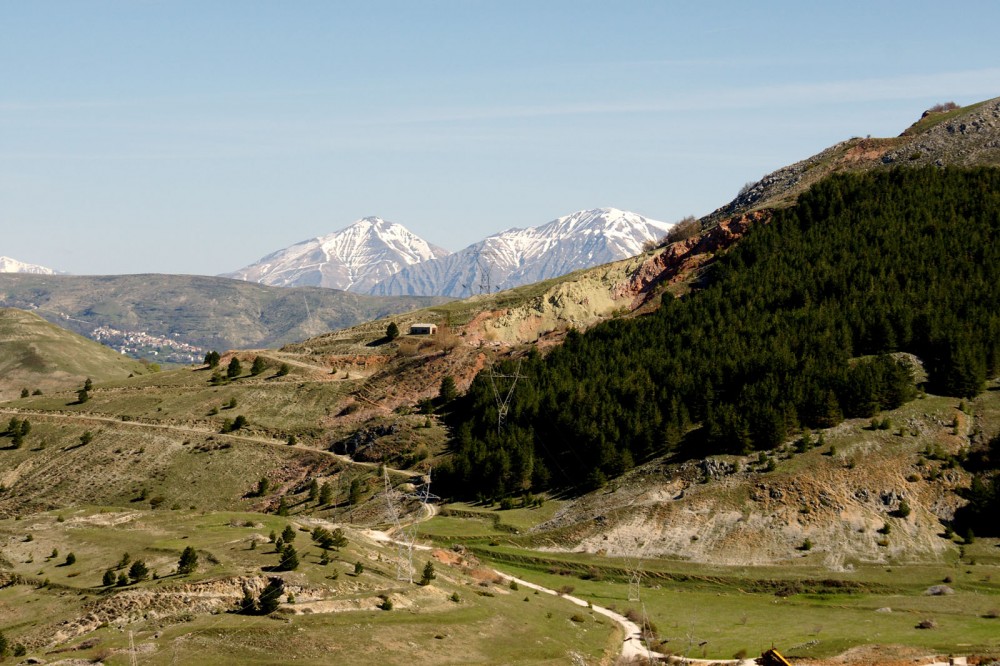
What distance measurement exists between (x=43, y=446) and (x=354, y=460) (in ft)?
178

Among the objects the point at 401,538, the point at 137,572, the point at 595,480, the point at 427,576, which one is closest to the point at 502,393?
the point at 595,480

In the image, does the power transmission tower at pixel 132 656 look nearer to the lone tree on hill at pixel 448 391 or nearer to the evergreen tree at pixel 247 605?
the evergreen tree at pixel 247 605

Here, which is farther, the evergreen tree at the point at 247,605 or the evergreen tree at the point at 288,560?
the evergreen tree at the point at 288,560

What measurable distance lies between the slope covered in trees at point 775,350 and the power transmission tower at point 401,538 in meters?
8.73

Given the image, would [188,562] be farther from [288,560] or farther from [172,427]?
[172,427]

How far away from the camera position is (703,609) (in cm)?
9400

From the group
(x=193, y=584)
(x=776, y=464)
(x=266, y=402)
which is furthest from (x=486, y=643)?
(x=266, y=402)

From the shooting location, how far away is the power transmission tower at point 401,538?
87.0 meters

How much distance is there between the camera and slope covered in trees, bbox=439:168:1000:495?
420 feet

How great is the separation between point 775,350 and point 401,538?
205ft

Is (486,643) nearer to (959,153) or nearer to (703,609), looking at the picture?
(703,609)

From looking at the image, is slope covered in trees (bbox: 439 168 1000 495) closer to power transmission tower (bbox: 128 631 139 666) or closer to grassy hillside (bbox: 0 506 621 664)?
grassy hillside (bbox: 0 506 621 664)

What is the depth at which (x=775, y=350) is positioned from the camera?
141 meters

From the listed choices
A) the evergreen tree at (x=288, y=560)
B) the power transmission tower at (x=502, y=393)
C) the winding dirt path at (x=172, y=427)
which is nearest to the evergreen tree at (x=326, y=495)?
the winding dirt path at (x=172, y=427)
